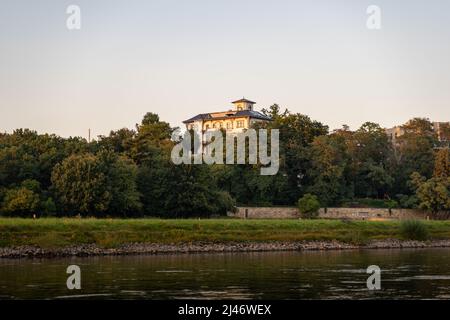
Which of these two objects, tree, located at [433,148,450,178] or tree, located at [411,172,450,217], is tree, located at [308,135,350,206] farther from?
tree, located at [433,148,450,178]

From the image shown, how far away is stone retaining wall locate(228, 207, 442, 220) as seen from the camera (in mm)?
79500

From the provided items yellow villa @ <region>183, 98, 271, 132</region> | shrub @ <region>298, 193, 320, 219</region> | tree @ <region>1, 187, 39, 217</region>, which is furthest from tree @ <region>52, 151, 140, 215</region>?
yellow villa @ <region>183, 98, 271, 132</region>

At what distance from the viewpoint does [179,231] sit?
5306cm

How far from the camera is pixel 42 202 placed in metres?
61.3

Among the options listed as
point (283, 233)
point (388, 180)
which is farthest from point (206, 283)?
point (388, 180)

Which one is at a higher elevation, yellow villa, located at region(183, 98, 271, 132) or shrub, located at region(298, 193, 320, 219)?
yellow villa, located at region(183, 98, 271, 132)

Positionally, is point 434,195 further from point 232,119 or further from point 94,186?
point 232,119

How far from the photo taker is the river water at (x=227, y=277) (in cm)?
2477

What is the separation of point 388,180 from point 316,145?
46.2 ft

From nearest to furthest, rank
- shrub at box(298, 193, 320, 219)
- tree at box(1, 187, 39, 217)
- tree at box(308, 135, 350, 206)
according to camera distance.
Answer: tree at box(1, 187, 39, 217) → shrub at box(298, 193, 320, 219) → tree at box(308, 135, 350, 206)

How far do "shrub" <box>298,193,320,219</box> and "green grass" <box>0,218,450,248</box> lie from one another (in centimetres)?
1457

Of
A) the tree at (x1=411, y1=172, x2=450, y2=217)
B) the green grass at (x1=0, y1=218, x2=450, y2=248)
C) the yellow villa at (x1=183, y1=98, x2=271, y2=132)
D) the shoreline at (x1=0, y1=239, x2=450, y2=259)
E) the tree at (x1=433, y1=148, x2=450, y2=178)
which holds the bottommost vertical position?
the shoreline at (x1=0, y1=239, x2=450, y2=259)

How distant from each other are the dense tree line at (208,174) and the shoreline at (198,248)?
14.9 meters

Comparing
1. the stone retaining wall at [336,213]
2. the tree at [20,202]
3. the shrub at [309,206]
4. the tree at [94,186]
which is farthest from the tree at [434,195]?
the tree at [20,202]
